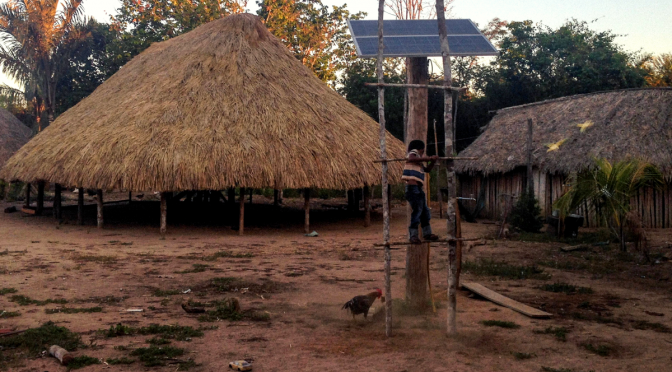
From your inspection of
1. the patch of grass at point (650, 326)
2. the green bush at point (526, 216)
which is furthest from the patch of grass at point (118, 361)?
the green bush at point (526, 216)

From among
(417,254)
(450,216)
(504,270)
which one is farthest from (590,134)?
Result: (450,216)

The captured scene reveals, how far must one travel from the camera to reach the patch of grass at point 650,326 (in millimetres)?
5785

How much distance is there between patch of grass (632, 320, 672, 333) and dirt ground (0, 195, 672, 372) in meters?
0.03

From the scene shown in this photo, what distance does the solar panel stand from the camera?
7.75 m

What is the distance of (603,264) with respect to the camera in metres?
9.59

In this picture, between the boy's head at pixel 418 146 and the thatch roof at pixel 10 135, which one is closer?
the boy's head at pixel 418 146

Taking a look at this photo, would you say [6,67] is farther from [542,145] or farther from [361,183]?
[542,145]

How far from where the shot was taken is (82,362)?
4832mm

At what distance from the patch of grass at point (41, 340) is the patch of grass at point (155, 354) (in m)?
0.61

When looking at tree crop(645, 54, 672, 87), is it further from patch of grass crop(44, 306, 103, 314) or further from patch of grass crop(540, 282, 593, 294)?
patch of grass crop(44, 306, 103, 314)

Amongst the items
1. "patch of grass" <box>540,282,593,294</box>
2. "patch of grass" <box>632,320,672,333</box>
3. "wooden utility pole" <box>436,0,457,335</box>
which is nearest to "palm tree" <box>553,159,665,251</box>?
"patch of grass" <box>540,282,593,294</box>

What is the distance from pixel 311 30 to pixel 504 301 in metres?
20.0

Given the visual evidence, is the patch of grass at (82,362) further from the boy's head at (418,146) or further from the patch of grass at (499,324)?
the patch of grass at (499,324)

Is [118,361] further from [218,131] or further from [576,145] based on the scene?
[576,145]
